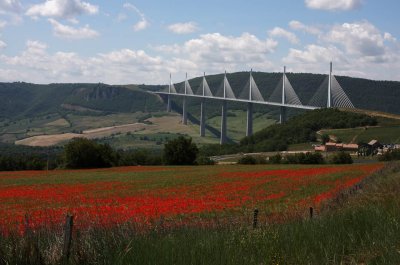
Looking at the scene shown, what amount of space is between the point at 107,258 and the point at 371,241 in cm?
368

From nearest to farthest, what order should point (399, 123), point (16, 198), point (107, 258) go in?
point (107, 258)
point (16, 198)
point (399, 123)

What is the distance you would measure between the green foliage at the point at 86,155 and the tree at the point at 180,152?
865 centimetres

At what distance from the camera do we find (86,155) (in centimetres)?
7406

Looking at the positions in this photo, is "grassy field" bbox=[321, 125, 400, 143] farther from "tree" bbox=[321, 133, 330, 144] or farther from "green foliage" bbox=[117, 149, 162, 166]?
"green foliage" bbox=[117, 149, 162, 166]

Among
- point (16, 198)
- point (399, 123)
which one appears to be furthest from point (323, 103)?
point (16, 198)

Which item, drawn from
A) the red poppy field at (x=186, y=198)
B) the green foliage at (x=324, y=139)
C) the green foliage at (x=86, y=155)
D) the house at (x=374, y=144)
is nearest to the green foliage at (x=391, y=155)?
the house at (x=374, y=144)

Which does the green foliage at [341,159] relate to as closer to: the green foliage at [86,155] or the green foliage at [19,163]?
the green foliage at [86,155]

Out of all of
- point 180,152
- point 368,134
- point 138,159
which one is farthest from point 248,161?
point 368,134

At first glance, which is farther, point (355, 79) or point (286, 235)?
point (355, 79)

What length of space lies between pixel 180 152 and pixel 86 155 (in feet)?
44.6

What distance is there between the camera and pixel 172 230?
9.02 metres

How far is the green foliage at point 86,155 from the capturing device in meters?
73.6

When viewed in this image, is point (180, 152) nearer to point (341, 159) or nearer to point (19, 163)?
point (341, 159)

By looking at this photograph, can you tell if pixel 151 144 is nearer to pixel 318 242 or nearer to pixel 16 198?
pixel 16 198
